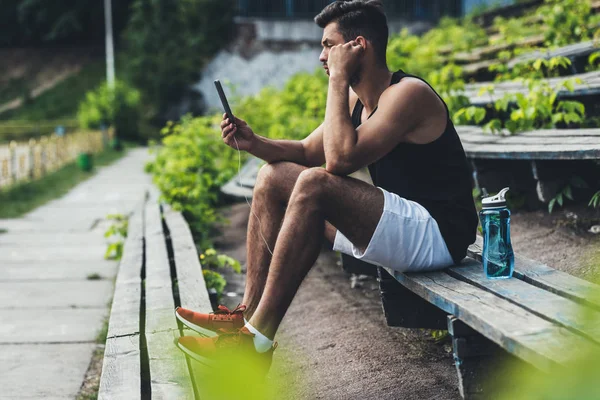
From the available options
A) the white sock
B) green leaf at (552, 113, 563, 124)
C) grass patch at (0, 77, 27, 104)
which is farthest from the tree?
the white sock

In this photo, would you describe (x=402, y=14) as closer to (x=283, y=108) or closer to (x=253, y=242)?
(x=283, y=108)

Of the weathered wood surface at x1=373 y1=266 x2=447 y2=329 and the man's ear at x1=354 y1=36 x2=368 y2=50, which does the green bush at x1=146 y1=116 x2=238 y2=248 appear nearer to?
the weathered wood surface at x1=373 y1=266 x2=447 y2=329

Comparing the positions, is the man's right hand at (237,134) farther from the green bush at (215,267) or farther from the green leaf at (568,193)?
the green leaf at (568,193)

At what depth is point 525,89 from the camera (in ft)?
20.5

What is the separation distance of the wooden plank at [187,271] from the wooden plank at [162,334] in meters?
0.08

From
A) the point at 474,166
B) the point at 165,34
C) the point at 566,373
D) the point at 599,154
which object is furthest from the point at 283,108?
the point at 165,34

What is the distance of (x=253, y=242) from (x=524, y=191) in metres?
2.56

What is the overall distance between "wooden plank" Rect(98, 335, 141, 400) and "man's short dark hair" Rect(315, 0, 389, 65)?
167cm

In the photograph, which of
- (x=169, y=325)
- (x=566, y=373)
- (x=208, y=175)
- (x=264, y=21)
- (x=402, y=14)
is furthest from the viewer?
(x=264, y=21)

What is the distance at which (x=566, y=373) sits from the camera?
3.39 feet

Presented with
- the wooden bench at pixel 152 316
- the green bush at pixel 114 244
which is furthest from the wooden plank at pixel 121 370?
the green bush at pixel 114 244

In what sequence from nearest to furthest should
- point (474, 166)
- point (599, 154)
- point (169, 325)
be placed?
point (169, 325), point (599, 154), point (474, 166)

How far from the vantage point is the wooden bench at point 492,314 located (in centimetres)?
211

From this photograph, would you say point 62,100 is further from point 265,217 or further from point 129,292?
point 265,217
